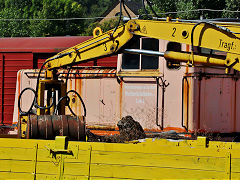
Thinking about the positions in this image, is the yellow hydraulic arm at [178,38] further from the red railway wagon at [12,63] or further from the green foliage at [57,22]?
the green foliage at [57,22]

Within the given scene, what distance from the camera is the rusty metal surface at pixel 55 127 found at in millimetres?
6828

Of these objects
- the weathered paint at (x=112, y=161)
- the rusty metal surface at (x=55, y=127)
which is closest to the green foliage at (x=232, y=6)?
the rusty metal surface at (x=55, y=127)

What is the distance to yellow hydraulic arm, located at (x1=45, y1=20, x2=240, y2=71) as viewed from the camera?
20.4ft

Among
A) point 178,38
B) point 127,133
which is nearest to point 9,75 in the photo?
point 127,133

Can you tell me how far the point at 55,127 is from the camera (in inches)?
274

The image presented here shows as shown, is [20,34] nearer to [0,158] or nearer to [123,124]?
[123,124]

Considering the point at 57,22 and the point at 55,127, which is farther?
the point at 57,22

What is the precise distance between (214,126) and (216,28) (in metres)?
3.41

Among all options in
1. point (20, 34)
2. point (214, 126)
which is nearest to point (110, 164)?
point (214, 126)

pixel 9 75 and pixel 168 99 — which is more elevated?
pixel 9 75

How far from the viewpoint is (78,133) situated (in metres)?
7.10

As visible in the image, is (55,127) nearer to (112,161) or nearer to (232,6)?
(112,161)

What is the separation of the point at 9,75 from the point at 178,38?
7.05 meters

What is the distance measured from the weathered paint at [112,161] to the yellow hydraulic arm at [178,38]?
166 cm
